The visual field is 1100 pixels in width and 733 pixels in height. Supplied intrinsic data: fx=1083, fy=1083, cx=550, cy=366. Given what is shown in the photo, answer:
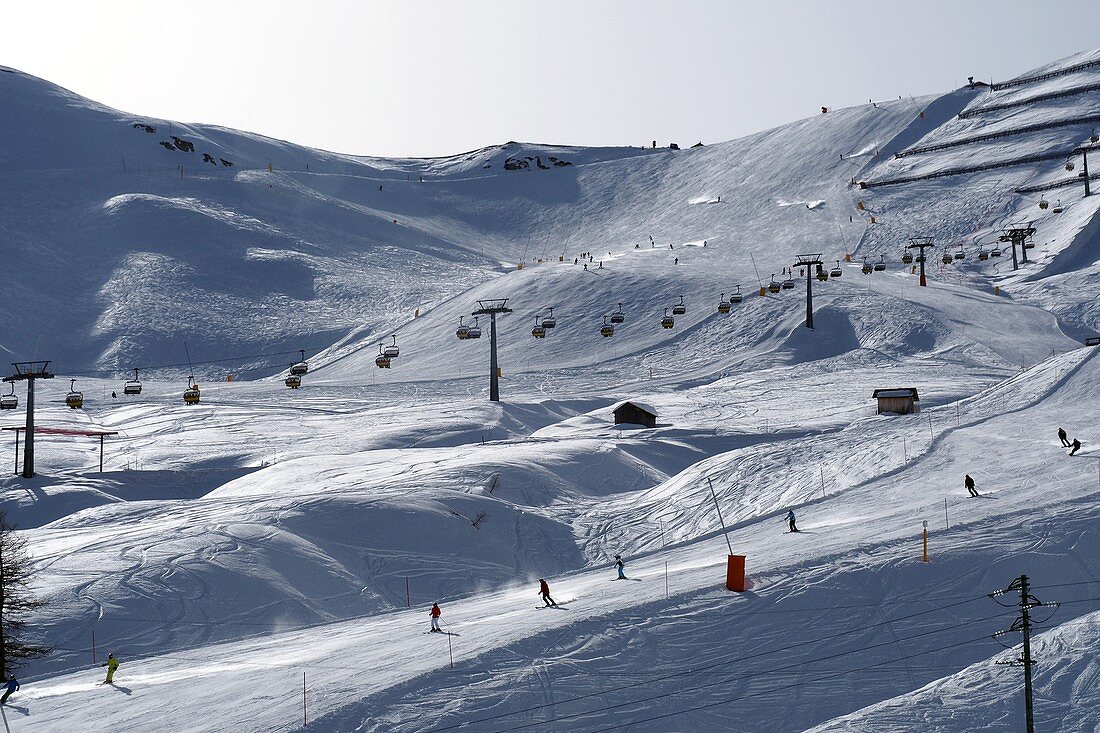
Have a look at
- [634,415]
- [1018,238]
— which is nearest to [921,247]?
[1018,238]

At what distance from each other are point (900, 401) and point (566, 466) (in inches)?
673

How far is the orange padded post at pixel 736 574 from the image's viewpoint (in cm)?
2716

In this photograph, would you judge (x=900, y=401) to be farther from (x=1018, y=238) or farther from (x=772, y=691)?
(x=1018, y=238)

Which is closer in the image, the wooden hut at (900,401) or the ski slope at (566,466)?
the ski slope at (566,466)

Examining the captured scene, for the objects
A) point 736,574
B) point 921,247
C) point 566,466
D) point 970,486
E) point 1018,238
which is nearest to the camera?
point 736,574

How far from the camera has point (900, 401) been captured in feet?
168

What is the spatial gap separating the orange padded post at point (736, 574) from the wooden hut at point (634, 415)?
88.4ft

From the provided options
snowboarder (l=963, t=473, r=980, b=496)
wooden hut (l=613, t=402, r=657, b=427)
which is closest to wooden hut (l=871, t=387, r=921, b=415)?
wooden hut (l=613, t=402, r=657, b=427)

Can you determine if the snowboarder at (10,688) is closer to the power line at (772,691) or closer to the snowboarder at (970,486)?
the power line at (772,691)

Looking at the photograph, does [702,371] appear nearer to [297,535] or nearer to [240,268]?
[297,535]

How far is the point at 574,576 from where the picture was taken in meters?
34.4

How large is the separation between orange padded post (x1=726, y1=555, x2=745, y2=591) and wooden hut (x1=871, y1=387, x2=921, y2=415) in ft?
87.6

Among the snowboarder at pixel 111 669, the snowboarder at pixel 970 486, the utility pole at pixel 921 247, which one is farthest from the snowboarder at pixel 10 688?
the utility pole at pixel 921 247

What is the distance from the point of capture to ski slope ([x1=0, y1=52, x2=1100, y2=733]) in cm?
2358
